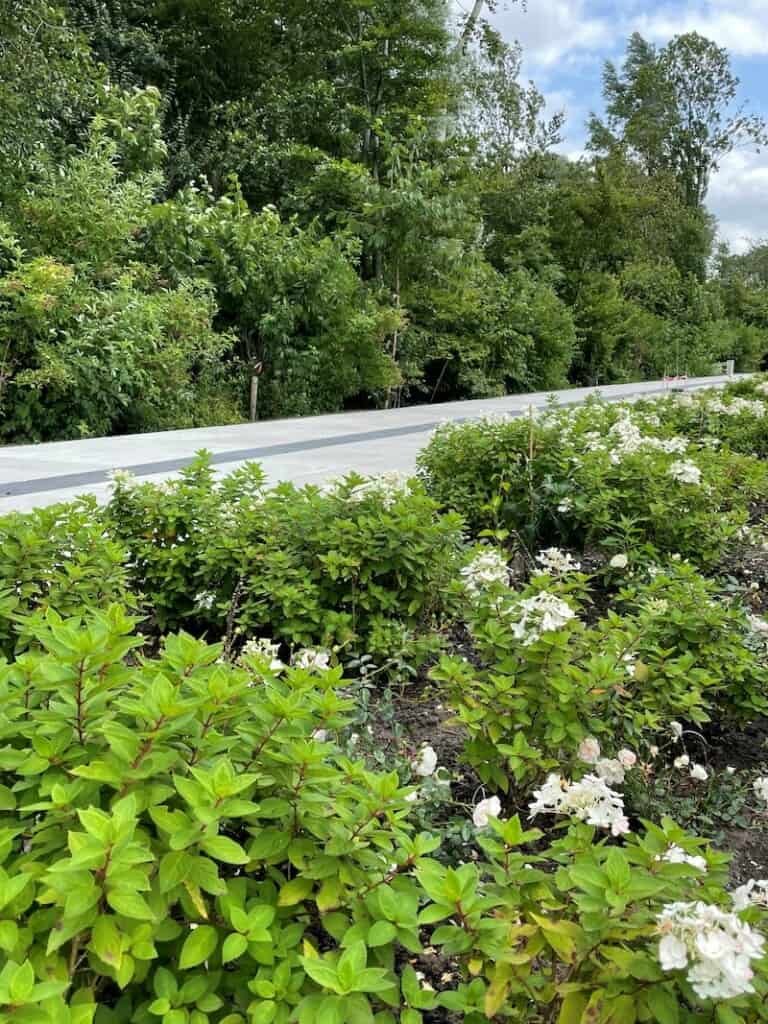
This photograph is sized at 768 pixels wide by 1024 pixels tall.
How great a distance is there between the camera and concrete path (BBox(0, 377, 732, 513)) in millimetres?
5125

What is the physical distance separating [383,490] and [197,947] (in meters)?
2.06

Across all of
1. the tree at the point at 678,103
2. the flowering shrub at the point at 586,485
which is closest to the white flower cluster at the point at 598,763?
the flowering shrub at the point at 586,485

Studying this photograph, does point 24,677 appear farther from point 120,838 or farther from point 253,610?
point 253,610

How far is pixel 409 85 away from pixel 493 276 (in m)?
3.87

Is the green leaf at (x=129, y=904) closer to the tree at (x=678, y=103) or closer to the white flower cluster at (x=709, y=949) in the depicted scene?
the white flower cluster at (x=709, y=949)

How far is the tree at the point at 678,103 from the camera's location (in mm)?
34312

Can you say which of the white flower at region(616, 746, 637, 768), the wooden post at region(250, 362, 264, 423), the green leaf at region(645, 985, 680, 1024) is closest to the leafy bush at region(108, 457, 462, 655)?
the white flower at region(616, 746, 637, 768)

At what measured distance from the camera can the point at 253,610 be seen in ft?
8.00

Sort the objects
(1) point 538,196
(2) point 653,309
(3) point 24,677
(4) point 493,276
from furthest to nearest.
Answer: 1. (2) point 653,309
2. (1) point 538,196
3. (4) point 493,276
4. (3) point 24,677

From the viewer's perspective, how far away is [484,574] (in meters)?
2.04

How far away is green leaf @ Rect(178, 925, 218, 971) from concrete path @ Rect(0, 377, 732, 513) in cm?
381

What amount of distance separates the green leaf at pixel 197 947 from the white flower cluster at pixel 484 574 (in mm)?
1232

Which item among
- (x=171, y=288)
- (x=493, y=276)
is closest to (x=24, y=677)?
(x=171, y=288)

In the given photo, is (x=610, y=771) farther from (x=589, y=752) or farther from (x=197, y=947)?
(x=197, y=947)
